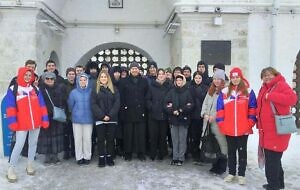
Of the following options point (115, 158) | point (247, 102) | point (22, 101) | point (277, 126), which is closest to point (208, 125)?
point (247, 102)

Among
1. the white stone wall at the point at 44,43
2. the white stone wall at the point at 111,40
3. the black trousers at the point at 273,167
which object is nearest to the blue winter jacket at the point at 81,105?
the black trousers at the point at 273,167

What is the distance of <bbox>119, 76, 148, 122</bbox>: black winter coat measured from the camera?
→ 20.1 ft

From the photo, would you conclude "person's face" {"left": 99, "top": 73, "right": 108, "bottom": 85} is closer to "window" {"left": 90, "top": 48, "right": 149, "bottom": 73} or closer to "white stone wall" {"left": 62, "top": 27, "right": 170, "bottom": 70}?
"white stone wall" {"left": 62, "top": 27, "right": 170, "bottom": 70}

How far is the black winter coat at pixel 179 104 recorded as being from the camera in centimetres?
590

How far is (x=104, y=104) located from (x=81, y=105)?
0.36 metres

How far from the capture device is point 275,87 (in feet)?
15.3

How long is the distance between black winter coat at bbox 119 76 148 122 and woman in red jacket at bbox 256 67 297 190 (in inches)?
77.6

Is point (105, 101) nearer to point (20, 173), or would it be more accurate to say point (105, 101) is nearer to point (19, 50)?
point (20, 173)

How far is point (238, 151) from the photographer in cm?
525

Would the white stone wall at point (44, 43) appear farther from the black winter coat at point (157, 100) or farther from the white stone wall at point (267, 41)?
the white stone wall at point (267, 41)

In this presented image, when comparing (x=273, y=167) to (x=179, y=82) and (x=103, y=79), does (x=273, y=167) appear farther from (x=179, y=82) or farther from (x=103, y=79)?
(x=103, y=79)

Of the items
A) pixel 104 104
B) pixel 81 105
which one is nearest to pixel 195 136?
pixel 104 104

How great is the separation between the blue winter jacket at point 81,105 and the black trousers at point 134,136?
65 cm

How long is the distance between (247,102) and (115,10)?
7713 mm
